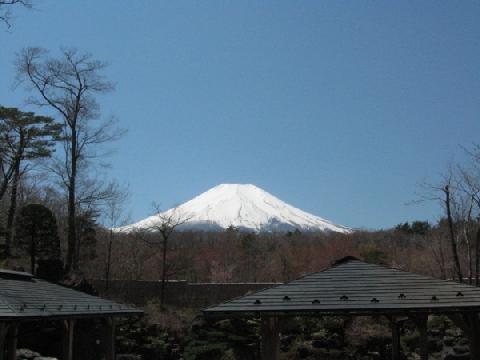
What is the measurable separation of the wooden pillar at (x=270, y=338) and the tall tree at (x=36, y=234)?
15.2m

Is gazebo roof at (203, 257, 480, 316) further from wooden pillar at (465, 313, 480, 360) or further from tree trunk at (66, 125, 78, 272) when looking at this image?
tree trunk at (66, 125, 78, 272)

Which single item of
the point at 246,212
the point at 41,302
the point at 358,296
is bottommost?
the point at 41,302

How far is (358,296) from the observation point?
35.7ft

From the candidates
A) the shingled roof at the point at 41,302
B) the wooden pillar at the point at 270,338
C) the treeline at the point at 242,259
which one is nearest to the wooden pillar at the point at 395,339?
the wooden pillar at the point at 270,338

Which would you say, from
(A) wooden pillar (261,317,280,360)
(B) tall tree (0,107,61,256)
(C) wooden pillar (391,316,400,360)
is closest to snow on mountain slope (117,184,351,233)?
(B) tall tree (0,107,61,256)

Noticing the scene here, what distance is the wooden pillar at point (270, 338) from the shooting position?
34.3 ft

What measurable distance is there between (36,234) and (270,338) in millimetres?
15494

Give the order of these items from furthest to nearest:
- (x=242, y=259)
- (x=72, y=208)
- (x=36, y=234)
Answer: (x=242, y=259) < (x=72, y=208) < (x=36, y=234)

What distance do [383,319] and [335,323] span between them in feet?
7.82

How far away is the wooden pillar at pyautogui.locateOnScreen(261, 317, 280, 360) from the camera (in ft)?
34.3

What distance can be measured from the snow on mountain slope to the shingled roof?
65374 millimetres

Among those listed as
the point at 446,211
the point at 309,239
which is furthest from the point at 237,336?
the point at 309,239

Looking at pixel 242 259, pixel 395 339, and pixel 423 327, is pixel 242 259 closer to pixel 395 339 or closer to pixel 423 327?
pixel 395 339

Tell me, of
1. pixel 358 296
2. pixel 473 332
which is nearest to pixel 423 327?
pixel 473 332
